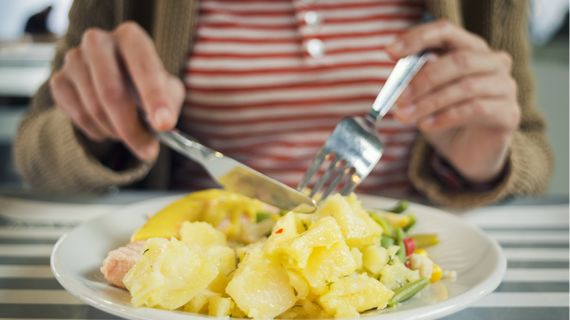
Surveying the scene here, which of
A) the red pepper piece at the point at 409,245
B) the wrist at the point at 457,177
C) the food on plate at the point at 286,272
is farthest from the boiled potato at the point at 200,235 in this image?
the wrist at the point at 457,177

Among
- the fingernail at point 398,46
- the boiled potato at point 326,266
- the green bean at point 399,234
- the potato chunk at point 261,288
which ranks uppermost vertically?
the fingernail at point 398,46

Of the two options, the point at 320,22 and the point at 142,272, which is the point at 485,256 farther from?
the point at 320,22

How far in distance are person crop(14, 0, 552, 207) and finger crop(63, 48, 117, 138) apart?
0.08 meters

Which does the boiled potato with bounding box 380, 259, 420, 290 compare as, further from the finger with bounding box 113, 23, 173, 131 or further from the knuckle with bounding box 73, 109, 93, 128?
the knuckle with bounding box 73, 109, 93, 128

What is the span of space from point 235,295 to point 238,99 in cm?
77

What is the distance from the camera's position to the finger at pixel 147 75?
0.86m

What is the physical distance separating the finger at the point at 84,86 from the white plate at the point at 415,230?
0.18m

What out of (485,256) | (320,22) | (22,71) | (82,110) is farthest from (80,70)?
(22,71)

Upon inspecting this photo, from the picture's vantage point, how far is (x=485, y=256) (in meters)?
0.70

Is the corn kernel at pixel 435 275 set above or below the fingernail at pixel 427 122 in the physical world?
below

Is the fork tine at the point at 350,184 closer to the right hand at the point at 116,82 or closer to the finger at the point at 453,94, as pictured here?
the finger at the point at 453,94

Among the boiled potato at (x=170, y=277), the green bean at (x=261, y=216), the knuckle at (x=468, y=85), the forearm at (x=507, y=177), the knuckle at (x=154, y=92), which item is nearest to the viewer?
the boiled potato at (x=170, y=277)

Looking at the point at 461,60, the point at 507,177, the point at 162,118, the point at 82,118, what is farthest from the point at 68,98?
the point at 507,177

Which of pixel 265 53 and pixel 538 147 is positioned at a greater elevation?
pixel 265 53
